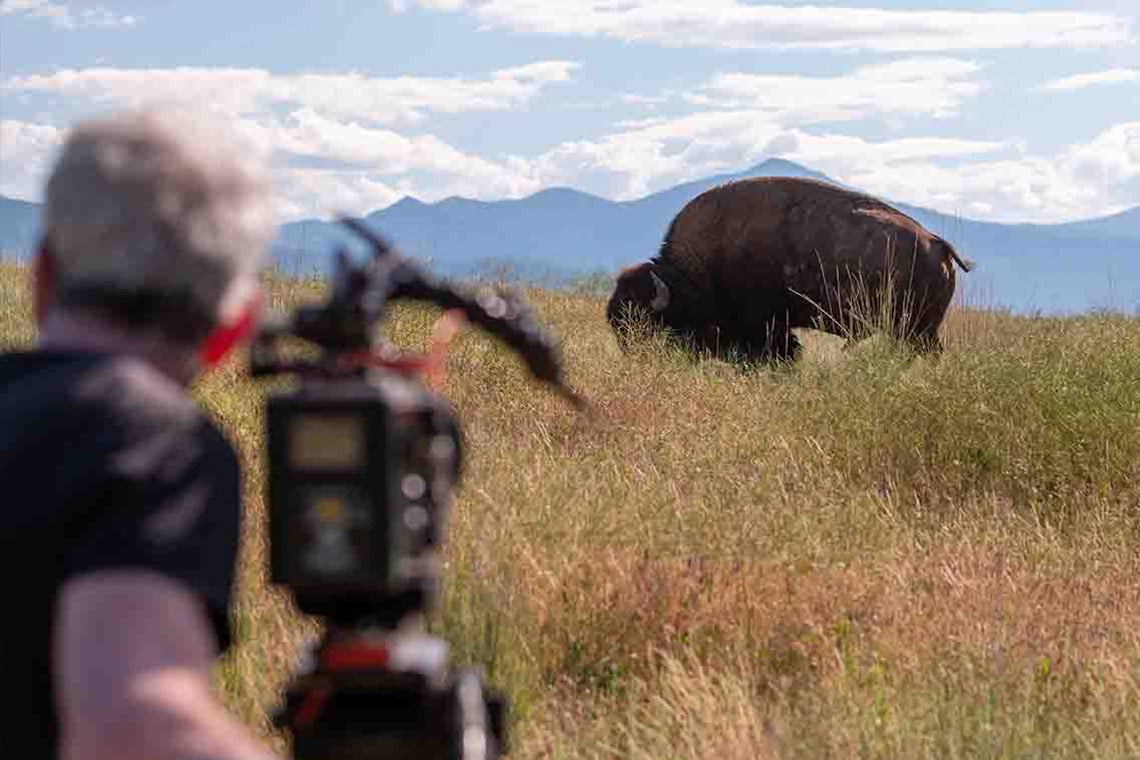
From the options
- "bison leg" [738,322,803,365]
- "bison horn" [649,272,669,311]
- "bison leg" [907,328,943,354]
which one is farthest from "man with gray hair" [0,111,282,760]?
"bison horn" [649,272,669,311]

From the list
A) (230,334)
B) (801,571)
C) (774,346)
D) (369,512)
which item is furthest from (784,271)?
(369,512)

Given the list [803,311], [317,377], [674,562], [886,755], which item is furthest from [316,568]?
[803,311]

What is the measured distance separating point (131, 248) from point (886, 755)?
3010 mm

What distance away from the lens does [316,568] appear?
1498mm

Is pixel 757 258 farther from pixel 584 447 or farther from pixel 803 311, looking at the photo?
pixel 584 447

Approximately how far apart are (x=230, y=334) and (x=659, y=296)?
43.0 ft

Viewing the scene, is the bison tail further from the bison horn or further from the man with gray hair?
the man with gray hair

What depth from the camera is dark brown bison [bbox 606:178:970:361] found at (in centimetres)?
1370

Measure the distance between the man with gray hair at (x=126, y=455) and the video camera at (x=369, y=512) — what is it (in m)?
0.10

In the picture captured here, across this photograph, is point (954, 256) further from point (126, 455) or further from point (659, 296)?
point (126, 455)

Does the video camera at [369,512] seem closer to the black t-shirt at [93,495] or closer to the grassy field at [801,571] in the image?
the black t-shirt at [93,495]

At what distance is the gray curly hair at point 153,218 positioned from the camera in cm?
147

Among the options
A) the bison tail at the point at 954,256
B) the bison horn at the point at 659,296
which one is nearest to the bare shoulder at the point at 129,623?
the bison tail at the point at 954,256

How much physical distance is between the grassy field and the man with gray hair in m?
2.55
